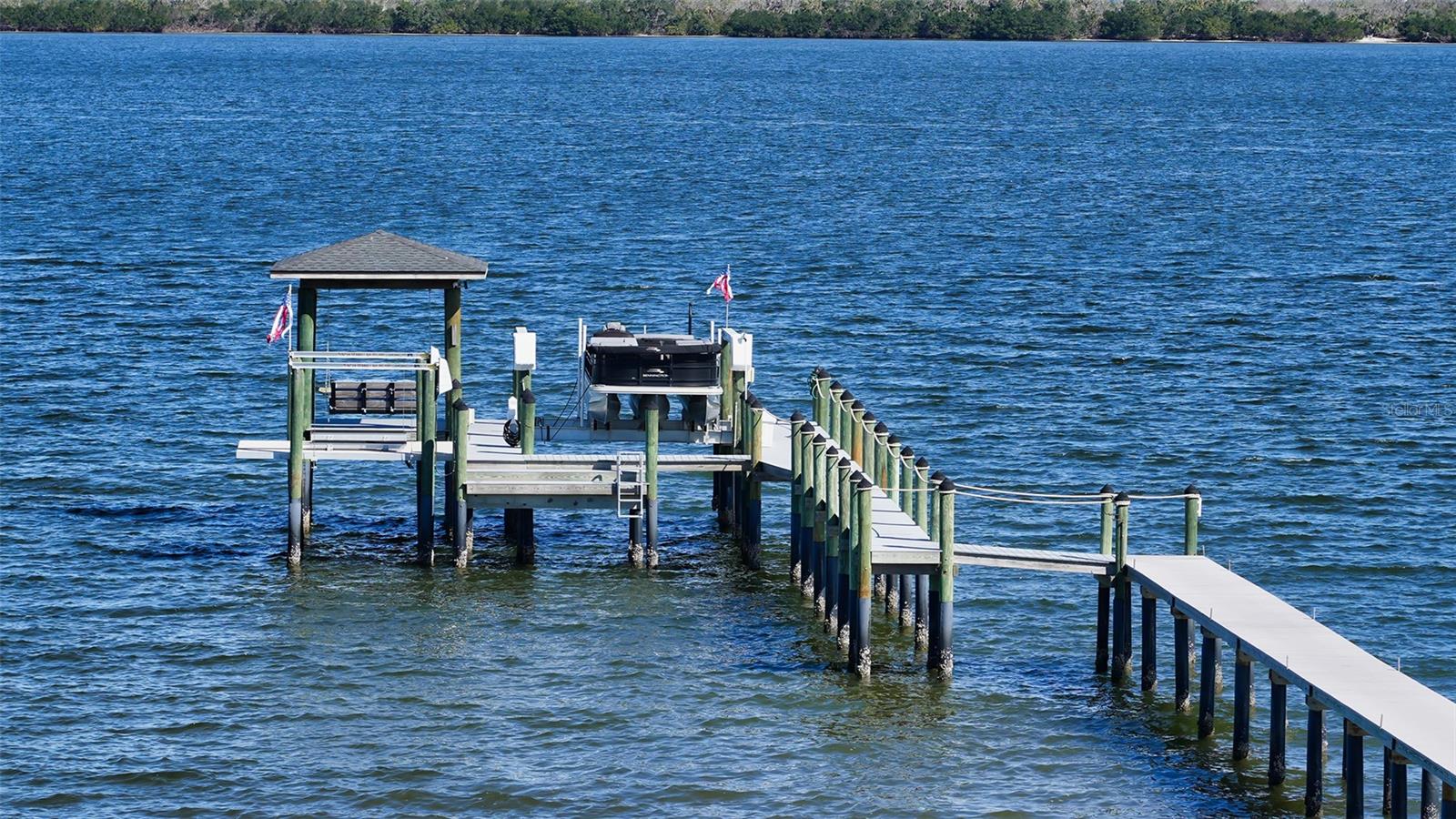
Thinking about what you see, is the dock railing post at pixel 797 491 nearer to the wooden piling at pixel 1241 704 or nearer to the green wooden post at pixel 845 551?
the green wooden post at pixel 845 551

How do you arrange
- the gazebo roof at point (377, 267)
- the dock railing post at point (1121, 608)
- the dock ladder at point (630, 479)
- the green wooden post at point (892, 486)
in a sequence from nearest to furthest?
the dock railing post at point (1121, 608) < the green wooden post at point (892, 486) < the dock ladder at point (630, 479) < the gazebo roof at point (377, 267)

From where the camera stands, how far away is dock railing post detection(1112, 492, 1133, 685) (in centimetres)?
2659

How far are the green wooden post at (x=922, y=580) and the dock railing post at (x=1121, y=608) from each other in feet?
7.30

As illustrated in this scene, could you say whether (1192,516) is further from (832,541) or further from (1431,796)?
(1431,796)

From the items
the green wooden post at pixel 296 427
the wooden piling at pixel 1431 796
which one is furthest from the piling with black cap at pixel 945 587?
the green wooden post at pixel 296 427

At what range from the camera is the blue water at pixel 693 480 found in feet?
82.4

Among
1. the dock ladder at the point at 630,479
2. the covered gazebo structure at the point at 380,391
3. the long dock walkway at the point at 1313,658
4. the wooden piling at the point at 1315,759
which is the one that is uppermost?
the covered gazebo structure at the point at 380,391

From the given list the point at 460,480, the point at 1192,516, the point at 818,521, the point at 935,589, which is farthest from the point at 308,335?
the point at 1192,516

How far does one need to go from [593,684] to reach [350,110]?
99.8 metres

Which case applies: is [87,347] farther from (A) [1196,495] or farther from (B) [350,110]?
(B) [350,110]

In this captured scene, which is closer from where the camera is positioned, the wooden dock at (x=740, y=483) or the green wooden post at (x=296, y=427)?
the wooden dock at (x=740, y=483)

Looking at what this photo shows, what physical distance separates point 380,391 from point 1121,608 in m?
10.8

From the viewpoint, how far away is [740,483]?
33344mm

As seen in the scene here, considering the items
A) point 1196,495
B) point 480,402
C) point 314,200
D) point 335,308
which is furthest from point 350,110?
point 1196,495
